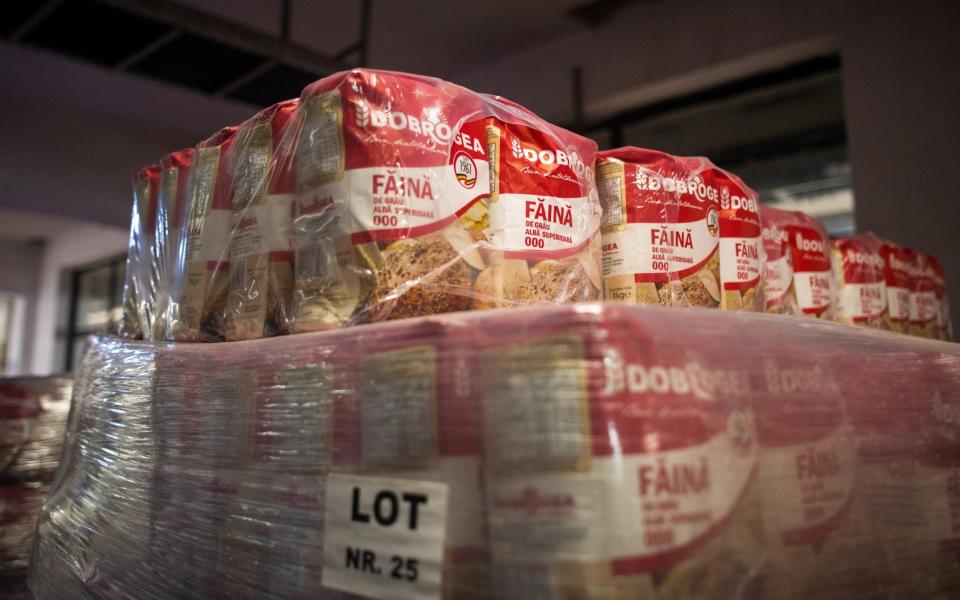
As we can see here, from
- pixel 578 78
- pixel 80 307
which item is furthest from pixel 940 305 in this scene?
pixel 80 307

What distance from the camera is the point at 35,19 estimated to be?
228 centimetres

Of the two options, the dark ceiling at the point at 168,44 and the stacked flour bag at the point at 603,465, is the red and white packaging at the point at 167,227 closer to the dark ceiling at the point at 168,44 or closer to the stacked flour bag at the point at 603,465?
Result: the stacked flour bag at the point at 603,465

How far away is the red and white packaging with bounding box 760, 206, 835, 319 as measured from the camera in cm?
115

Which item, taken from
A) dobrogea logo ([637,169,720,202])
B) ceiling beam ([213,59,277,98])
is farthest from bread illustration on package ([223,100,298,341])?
ceiling beam ([213,59,277,98])

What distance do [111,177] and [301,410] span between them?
15.0 ft

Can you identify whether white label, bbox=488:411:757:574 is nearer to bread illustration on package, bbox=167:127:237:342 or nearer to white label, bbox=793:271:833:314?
bread illustration on package, bbox=167:127:237:342

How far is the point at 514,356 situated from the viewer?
52cm

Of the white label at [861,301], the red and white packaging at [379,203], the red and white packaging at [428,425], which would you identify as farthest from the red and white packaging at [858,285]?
the red and white packaging at [428,425]

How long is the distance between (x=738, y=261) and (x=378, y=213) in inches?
22.5

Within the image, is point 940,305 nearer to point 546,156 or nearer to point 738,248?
point 738,248

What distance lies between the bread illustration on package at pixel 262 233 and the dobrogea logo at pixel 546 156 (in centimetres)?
27

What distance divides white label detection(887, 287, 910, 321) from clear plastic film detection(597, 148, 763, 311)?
69 centimetres

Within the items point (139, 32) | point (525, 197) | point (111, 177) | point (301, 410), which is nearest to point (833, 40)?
point (525, 197)

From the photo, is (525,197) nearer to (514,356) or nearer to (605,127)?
(514,356)
